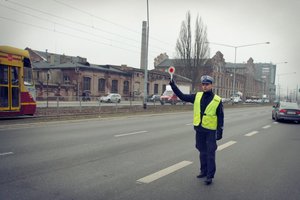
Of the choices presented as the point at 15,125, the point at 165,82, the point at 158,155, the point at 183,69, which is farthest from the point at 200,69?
the point at 158,155

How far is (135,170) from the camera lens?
228 inches

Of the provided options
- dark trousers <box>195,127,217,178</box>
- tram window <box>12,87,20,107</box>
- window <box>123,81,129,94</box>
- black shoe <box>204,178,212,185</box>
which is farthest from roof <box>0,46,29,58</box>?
window <box>123,81,129,94</box>

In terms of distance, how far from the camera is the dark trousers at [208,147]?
199 inches

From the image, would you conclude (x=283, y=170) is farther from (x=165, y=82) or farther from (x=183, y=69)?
(x=165, y=82)

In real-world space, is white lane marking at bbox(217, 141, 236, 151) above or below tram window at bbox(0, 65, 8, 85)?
below

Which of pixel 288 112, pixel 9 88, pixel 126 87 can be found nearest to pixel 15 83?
pixel 9 88

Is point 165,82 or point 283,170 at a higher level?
point 165,82

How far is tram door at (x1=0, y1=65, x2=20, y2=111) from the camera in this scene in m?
14.4

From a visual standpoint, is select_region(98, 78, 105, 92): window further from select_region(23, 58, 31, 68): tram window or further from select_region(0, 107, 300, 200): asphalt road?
select_region(0, 107, 300, 200): asphalt road

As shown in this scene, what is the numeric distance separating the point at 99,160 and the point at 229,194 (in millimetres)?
3088

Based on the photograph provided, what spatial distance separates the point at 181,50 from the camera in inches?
1634

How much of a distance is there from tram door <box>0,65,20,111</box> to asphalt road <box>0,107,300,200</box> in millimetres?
5592

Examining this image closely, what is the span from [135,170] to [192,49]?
37.0 meters

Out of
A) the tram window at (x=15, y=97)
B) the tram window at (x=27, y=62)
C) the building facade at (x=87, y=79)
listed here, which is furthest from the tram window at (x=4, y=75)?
the building facade at (x=87, y=79)
